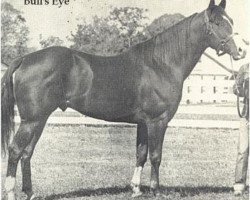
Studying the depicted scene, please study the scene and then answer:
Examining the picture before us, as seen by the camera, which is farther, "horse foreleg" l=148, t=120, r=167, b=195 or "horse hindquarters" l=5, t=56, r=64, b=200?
"horse foreleg" l=148, t=120, r=167, b=195

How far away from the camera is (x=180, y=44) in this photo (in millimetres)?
3951

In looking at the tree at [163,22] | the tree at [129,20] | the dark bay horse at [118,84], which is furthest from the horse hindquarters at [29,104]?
the tree at [163,22]

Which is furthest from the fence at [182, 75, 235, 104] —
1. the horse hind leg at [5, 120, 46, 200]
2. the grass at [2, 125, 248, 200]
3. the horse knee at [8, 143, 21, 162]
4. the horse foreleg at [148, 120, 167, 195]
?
the horse knee at [8, 143, 21, 162]

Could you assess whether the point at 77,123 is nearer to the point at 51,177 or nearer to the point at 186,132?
the point at 186,132

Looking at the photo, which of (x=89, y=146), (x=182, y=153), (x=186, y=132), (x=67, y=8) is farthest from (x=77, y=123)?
(x=67, y=8)

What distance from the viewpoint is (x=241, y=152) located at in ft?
13.5

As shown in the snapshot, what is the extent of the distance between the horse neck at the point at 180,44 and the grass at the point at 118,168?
116 centimetres

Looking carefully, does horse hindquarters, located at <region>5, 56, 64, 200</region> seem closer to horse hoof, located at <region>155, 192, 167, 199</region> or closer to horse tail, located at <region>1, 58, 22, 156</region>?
horse tail, located at <region>1, 58, 22, 156</region>

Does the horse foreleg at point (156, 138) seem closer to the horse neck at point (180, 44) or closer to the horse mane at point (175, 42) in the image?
the horse neck at point (180, 44)

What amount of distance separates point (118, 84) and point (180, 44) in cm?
73

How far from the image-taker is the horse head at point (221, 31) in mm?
3873

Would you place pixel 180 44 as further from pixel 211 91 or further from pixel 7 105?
pixel 211 91

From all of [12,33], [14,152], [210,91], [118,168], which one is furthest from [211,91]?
[14,152]

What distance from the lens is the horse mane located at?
3.93 meters
